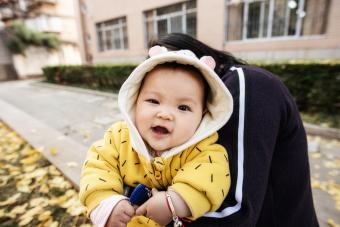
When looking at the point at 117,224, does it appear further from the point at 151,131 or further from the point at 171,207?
the point at 151,131

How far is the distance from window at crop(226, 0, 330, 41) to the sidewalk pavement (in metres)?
5.87

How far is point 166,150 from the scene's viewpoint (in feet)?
3.98

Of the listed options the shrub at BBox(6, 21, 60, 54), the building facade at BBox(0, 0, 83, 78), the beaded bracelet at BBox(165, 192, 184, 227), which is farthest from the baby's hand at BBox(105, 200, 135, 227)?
the shrub at BBox(6, 21, 60, 54)

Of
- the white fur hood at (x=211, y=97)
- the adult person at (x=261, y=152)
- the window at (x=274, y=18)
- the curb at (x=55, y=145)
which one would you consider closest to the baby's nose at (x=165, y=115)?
the white fur hood at (x=211, y=97)

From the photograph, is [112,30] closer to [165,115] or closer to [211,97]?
[211,97]

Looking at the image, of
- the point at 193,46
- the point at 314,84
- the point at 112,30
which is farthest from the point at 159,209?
the point at 112,30

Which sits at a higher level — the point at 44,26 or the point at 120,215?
the point at 44,26

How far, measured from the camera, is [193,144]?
1161 millimetres

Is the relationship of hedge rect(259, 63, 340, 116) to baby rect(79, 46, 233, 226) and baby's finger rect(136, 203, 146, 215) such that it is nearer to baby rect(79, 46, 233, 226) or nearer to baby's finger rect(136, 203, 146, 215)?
baby rect(79, 46, 233, 226)

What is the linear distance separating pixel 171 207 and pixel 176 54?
679 millimetres

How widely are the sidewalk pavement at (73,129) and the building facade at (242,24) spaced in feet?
9.22

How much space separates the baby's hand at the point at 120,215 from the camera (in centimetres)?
105

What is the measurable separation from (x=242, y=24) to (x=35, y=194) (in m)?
10.3

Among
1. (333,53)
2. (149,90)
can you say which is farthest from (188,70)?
(333,53)
